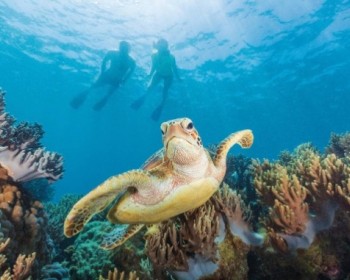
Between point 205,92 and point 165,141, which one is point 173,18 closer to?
point 205,92

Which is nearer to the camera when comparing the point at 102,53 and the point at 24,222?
the point at 24,222

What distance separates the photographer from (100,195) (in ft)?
9.75

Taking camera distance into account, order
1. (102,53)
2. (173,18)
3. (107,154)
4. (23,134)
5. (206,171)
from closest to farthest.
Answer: (206,171)
(23,134)
(173,18)
(102,53)
(107,154)

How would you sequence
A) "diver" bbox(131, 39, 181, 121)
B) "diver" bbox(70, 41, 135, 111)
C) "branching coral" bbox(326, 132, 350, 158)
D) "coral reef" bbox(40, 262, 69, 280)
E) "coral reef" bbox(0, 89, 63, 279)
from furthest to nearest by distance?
"diver" bbox(70, 41, 135, 111)
"diver" bbox(131, 39, 181, 121)
"branching coral" bbox(326, 132, 350, 158)
"coral reef" bbox(40, 262, 69, 280)
"coral reef" bbox(0, 89, 63, 279)

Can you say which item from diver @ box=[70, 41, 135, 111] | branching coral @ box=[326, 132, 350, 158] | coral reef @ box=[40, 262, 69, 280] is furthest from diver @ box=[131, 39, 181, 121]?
coral reef @ box=[40, 262, 69, 280]

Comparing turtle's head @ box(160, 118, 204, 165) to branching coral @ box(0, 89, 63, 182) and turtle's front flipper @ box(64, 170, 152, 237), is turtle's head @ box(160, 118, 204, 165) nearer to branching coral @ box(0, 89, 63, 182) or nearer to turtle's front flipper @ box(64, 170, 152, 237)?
turtle's front flipper @ box(64, 170, 152, 237)

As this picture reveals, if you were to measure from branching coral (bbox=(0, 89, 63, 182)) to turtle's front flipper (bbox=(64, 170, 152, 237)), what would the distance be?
1673 millimetres

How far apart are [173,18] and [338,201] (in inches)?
874

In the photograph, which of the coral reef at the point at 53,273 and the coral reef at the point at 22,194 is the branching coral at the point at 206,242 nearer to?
the coral reef at the point at 22,194

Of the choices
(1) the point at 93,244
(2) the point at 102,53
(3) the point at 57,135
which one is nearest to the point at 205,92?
(2) the point at 102,53

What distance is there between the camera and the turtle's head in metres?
2.85

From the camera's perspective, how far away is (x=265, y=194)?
365 centimetres

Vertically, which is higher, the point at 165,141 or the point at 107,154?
the point at 107,154

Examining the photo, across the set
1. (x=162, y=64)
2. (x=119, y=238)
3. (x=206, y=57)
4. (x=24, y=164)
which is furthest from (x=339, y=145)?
(x=206, y=57)
